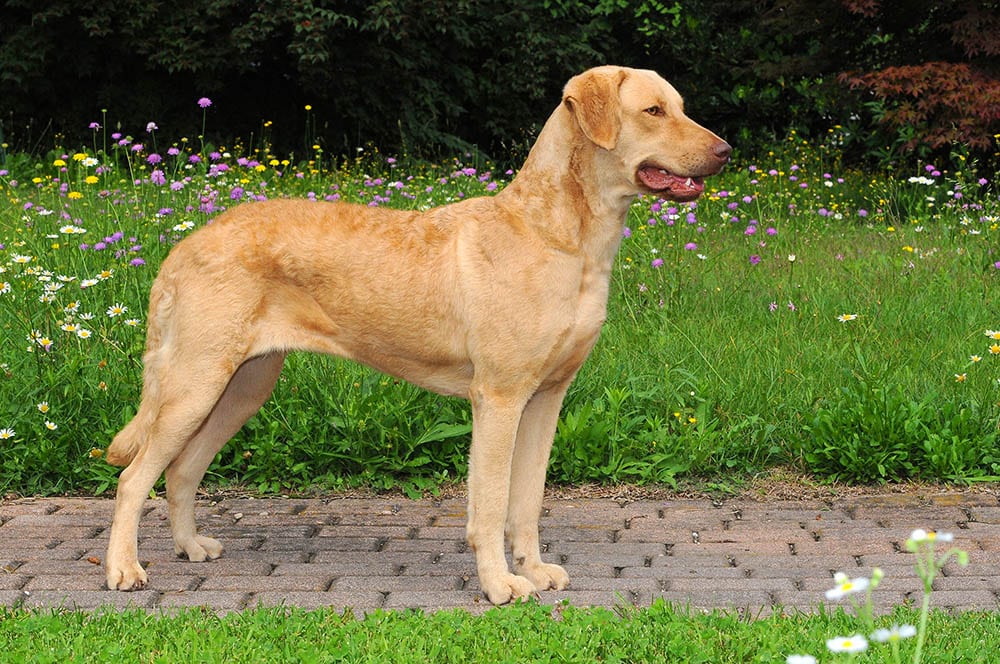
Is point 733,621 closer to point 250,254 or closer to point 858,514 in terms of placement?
point 858,514

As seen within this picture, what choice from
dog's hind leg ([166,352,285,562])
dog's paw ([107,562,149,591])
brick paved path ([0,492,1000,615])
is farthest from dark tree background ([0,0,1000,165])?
dog's paw ([107,562,149,591])

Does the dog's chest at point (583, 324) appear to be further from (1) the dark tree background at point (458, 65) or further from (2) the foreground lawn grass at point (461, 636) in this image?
(1) the dark tree background at point (458, 65)

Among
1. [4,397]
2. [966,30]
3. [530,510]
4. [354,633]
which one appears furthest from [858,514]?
[966,30]

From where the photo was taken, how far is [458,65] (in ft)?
62.2

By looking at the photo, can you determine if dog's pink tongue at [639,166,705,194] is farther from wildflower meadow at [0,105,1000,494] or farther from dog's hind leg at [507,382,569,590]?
wildflower meadow at [0,105,1000,494]

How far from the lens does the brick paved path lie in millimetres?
4660

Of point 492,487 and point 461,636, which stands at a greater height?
point 492,487

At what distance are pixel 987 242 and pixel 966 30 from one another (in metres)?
4.87

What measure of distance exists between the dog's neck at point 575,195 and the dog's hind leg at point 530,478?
619mm

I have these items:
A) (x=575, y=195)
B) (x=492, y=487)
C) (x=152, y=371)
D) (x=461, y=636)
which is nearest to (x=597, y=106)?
(x=575, y=195)

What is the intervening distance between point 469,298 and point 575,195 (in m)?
0.55

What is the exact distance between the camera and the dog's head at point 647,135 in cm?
452

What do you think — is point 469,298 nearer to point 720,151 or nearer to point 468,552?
point 720,151

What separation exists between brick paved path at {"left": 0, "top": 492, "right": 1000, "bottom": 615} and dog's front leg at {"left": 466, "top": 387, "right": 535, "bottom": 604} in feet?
0.39
